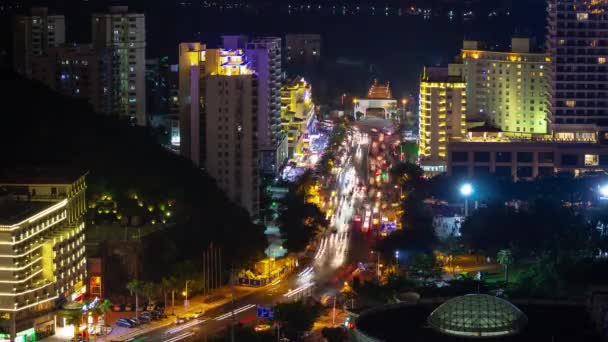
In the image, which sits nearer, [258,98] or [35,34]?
[258,98]

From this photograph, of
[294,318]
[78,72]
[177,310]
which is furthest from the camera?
[78,72]

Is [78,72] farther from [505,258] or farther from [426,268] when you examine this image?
[426,268]

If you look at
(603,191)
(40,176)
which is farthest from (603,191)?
(40,176)

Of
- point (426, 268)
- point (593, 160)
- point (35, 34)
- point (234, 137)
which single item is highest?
point (35, 34)

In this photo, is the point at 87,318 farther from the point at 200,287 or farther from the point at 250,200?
the point at 250,200

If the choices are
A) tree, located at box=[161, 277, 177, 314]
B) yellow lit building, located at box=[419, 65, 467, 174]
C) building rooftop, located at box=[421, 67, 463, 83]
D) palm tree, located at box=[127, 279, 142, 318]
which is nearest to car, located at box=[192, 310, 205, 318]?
tree, located at box=[161, 277, 177, 314]

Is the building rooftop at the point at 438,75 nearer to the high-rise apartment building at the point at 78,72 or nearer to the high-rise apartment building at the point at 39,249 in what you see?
the high-rise apartment building at the point at 78,72
